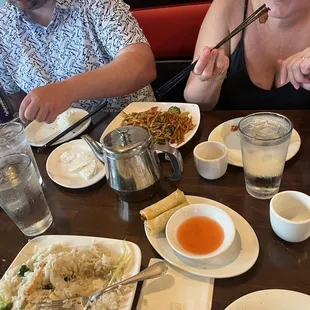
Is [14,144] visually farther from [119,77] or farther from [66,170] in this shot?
[119,77]

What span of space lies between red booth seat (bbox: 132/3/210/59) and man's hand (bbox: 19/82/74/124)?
115cm

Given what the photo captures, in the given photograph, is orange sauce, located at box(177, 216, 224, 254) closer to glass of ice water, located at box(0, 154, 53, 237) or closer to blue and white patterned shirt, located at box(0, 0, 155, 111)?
glass of ice water, located at box(0, 154, 53, 237)

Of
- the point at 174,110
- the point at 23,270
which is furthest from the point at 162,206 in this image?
the point at 174,110

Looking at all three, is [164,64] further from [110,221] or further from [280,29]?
[110,221]

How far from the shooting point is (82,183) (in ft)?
3.81

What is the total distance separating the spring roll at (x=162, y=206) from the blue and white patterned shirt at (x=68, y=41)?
3.00 feet

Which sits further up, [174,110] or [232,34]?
[232,34]

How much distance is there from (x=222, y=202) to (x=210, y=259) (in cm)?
22

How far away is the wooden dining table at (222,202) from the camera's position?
78cm

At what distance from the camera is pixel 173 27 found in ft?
7.50

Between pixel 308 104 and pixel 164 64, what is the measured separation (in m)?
1.10

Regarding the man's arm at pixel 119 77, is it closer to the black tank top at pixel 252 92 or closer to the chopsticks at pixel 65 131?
the chopsticks at pixel 65 131

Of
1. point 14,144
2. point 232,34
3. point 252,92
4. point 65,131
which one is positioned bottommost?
point 252,92

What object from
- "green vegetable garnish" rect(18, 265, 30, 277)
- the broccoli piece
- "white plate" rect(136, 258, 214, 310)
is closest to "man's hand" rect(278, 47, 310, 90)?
the broccoli piece
